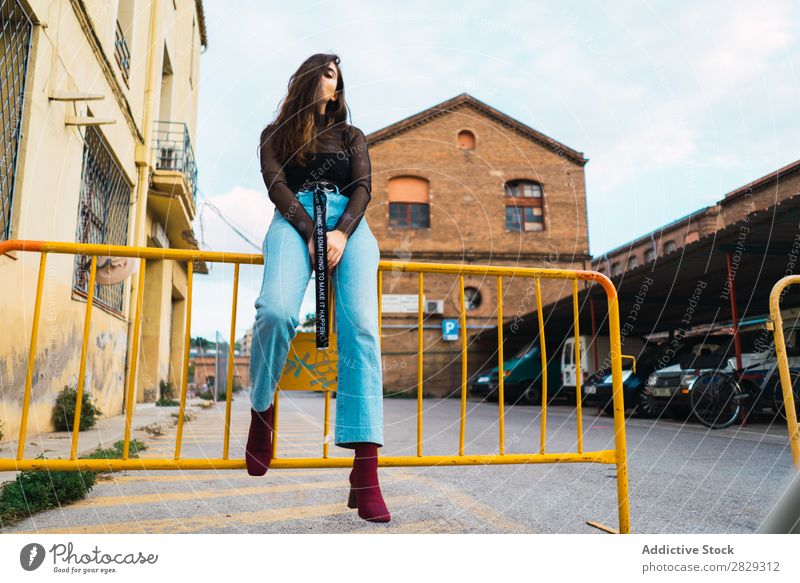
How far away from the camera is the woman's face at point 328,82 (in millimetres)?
2236

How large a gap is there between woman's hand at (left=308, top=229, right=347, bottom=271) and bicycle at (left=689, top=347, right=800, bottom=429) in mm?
6743

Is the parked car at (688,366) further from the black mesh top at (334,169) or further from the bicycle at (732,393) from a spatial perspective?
the black mesh top at (334,169)

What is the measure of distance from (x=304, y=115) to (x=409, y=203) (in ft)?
69.1

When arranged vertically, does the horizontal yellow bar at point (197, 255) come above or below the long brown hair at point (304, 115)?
below

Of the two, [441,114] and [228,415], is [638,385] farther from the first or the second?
[441,114]

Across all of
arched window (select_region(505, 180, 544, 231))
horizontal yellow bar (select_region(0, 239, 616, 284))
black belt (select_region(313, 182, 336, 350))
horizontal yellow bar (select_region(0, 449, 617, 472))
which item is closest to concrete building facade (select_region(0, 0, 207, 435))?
horizontal yellow bar (select_region(0, 239, 616, 284))

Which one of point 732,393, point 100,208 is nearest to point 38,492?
point 100,208

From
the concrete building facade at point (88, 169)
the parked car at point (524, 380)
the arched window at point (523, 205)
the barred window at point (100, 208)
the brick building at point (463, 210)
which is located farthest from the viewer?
the brick building at point (463, 210)

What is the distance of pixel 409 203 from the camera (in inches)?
908

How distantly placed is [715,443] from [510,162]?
18047 mm

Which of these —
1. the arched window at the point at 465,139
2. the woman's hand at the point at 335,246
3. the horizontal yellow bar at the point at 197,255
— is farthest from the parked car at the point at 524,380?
the woman's hand at the point at 335,246
